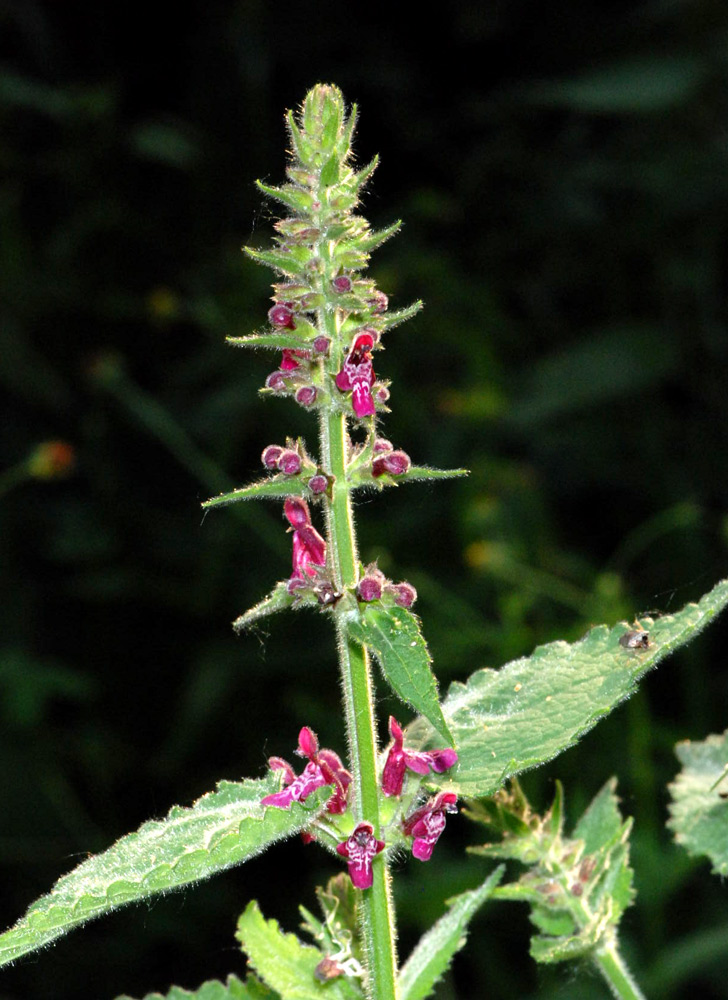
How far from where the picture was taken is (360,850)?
1.26m

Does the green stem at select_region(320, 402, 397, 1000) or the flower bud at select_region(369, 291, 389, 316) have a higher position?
the flower bud at select_region(369, 291, 389, 316)

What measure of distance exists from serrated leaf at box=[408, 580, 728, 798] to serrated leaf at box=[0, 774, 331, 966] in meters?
0.21

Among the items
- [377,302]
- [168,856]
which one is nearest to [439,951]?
[168,856]

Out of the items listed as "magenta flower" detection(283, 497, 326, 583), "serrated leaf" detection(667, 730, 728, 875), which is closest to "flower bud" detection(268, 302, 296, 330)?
"magenta flower" detection(283, 497, 326, 583)

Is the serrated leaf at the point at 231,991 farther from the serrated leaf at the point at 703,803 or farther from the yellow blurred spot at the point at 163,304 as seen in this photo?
the yellow blurred spot at the point at 163,304

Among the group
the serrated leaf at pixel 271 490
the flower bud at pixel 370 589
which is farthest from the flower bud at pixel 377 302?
the flower bud at pixel 370 589

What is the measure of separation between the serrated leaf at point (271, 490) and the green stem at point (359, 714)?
43 millimetres

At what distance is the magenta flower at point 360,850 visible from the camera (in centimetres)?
127

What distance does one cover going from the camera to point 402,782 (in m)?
1.41

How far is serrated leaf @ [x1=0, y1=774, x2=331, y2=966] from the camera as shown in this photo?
106 centimetres

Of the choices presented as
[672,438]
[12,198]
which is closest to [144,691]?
[12,198]

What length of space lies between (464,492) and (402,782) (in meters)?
3.26

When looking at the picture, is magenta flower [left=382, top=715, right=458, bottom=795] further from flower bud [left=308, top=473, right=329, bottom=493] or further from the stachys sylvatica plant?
flower bud [left=308, top=473, right=329, bottom=493]

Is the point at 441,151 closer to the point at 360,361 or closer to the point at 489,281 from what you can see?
the point at 489,281
